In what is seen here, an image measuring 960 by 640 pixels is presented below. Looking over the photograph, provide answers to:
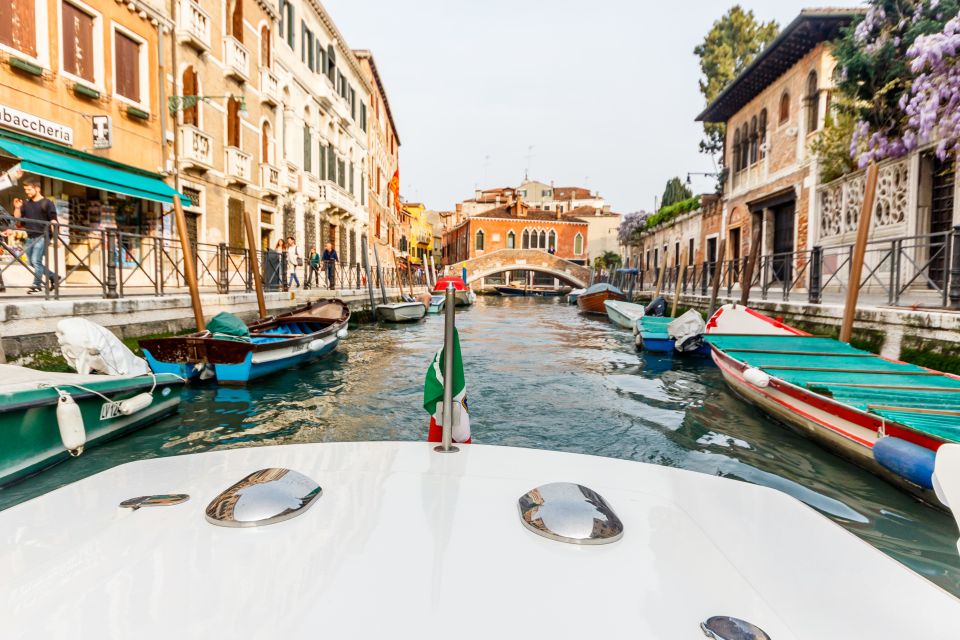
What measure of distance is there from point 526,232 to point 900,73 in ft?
112

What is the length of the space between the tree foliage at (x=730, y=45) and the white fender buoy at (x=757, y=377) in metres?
18.0

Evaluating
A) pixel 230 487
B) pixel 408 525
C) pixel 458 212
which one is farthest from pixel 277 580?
pixel 458 212

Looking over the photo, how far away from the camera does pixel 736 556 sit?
108cm

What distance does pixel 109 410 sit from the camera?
403 centimetres

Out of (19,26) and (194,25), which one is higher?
(194,25)

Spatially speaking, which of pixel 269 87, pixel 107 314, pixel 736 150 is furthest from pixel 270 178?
pixel 736 150

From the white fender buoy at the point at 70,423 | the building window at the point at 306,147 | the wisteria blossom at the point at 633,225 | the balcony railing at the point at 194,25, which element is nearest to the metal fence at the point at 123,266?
the white fender buoy at the point at 70,423

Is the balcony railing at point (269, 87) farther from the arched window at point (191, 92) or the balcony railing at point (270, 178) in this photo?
the arched window at point (191, 92)

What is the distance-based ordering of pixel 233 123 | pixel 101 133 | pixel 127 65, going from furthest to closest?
1. pixel 233 123
2. pixel 127 65
3. pixel 101 133

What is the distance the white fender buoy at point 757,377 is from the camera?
452cm

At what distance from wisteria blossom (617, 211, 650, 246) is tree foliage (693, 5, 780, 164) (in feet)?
18.1

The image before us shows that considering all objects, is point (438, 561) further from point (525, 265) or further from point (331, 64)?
point (525, 265)

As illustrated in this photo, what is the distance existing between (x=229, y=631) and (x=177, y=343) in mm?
5696

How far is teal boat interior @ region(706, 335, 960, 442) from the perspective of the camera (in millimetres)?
3338
